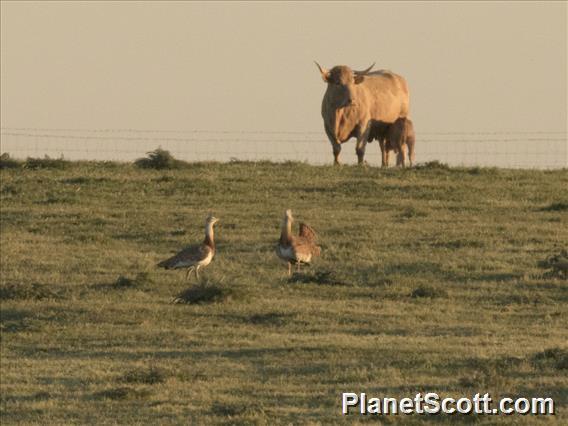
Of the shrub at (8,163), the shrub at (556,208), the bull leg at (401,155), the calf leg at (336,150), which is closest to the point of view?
the shrub at (556,208)

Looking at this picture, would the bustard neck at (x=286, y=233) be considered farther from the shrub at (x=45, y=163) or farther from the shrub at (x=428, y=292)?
the shrub at (x=45, y=163)

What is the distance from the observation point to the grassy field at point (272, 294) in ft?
65.6

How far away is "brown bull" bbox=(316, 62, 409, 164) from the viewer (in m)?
45.8

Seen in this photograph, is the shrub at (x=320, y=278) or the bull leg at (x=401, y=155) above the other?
the bull leg at (x=401, y=155)

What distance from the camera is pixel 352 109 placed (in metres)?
46.4

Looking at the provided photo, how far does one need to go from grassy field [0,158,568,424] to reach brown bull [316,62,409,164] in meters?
3.43

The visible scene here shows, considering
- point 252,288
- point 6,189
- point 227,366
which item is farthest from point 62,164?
point 227,366

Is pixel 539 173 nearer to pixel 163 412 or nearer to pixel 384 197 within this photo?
pixel 384 197

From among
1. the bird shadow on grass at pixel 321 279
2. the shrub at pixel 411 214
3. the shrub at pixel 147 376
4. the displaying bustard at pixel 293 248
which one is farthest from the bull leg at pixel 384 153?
the shrub at pixel 147 376

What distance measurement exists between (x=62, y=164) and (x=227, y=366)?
70.7ft

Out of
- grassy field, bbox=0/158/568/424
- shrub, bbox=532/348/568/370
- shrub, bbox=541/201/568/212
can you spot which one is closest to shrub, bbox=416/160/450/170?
grassy field, bbox=0/158/568/424

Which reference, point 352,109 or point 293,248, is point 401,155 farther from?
point 293,248

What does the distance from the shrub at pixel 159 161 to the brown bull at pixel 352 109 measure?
450cm

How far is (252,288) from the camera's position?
92.2ft
